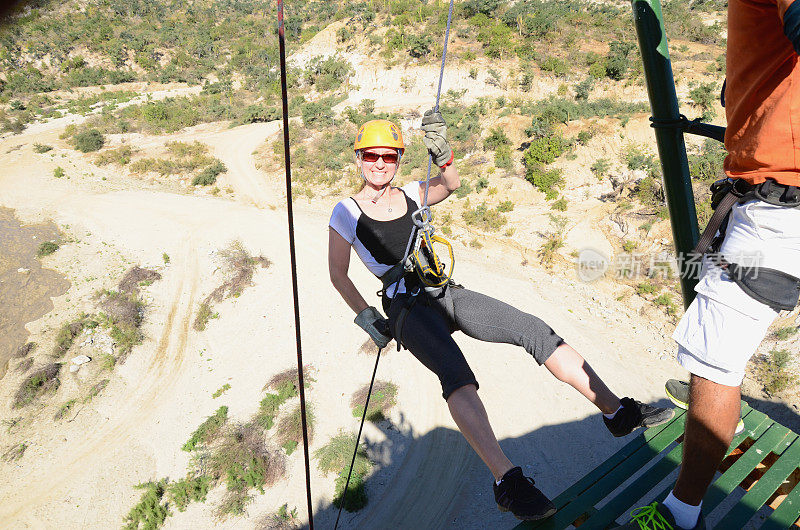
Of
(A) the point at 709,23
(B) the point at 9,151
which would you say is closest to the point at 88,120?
(B) the point at 9,151

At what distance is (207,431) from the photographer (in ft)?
28.3

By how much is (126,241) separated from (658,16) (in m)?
16.0

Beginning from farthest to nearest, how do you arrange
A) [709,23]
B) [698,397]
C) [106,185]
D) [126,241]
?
[709,23]
[106,185]
[126,241]
[698,397]

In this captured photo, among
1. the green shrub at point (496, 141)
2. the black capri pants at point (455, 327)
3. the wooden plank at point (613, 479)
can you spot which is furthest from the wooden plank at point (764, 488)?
the green shrub at point (496, 141)

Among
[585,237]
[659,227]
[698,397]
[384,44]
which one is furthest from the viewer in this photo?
[384,44]

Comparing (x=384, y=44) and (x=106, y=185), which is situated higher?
(x=384, y=44)

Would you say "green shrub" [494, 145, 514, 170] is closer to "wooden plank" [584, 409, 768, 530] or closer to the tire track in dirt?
the tire track in dirt

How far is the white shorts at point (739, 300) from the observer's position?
5.98 ft

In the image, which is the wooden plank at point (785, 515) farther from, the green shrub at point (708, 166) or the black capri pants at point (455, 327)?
the green shrub at point (708, 166)

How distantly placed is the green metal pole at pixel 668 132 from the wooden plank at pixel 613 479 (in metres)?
1.17

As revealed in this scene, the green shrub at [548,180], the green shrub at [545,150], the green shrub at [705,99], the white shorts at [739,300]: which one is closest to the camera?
the white shorts at [739,300]

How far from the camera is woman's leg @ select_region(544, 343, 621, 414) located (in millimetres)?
3029

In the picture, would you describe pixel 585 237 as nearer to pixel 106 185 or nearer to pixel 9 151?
pixel 106 185

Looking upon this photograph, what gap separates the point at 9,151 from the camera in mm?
21297
